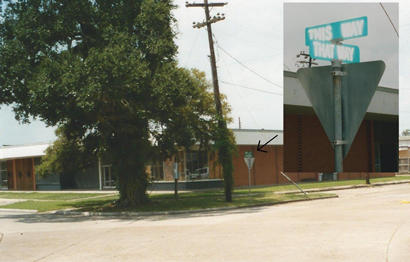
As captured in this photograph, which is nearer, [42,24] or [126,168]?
[42,24]

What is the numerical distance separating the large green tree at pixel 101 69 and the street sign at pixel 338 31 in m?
16.8

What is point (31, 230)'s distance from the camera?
15.9 m

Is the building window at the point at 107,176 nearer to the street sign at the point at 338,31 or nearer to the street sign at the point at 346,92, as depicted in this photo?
the street sign at the point at 346,92

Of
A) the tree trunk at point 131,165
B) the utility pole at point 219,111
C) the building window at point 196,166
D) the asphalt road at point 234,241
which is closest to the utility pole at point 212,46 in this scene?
A: the utility pole at point 219,111

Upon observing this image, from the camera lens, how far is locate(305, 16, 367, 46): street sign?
2.23m

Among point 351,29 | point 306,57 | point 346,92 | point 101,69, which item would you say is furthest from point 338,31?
point 101,69

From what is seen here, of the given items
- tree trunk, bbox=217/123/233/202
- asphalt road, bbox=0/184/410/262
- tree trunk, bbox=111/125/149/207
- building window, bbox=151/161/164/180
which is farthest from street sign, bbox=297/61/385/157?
building window, bbox=151/161/164/180

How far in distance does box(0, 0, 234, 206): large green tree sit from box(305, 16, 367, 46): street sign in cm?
1685

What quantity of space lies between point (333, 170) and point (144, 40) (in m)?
19.7

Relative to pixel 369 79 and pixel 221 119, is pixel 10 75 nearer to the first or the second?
pixel 221 119

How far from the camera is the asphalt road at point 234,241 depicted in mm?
8961

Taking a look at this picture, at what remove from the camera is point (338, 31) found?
2225 mm

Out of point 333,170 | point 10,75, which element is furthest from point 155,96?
point 333,170

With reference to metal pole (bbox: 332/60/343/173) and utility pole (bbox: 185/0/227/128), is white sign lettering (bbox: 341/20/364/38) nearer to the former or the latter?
metal pole (bbox: 332/60/343/173)
